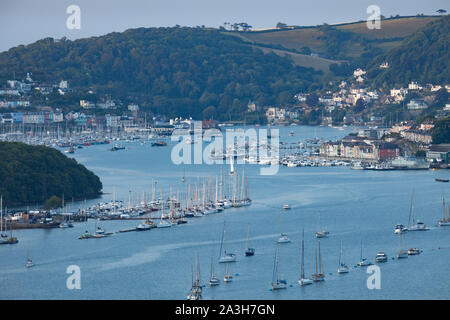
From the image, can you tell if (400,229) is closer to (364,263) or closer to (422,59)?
(364,263)

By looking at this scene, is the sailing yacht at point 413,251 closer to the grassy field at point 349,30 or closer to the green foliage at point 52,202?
the green foliage at point 52,202

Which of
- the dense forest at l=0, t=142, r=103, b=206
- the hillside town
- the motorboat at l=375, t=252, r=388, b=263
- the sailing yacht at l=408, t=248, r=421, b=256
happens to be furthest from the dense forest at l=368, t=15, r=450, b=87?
the motorboat at l=375, t=252, r=388, b=263

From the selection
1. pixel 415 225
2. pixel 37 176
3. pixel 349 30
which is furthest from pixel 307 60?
pixel 415 225

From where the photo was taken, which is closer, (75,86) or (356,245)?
(356,245)

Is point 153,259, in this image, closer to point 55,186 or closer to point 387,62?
point 55,186
